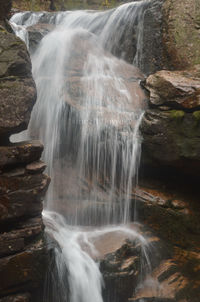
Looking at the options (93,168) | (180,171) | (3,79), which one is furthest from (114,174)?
(3,79)

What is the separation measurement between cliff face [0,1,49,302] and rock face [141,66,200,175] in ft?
9.19

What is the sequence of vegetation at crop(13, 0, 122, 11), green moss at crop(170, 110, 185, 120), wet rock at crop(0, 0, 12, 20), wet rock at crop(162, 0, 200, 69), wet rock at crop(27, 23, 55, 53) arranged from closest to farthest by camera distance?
wet rock at crop(0, 0, 12, 20), green moss at crop(170, 110, 185, 120), wet rock at crop(162, 0, 200, 69), wet rock at crop(27, 23, 55, 53), vegetation at crop(13, 0, 122, 11)

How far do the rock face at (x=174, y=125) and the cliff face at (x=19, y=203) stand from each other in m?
2.80

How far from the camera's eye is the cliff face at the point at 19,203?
13.1 ft

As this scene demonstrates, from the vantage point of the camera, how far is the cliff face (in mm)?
4000

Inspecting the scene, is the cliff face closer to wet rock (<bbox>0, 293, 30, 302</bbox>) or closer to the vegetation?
wet rock (<bbox>0, 293, 30, 302</bbox>)

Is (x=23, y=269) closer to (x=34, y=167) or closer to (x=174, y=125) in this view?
(x=34, y=167)

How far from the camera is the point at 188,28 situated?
7.91 meters

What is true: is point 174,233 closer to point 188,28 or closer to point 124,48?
point 188,28

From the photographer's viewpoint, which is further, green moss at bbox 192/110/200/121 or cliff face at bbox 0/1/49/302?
green moss at bbox 192/110/200/121

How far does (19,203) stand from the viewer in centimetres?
412

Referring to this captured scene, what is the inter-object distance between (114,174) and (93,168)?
50 cm

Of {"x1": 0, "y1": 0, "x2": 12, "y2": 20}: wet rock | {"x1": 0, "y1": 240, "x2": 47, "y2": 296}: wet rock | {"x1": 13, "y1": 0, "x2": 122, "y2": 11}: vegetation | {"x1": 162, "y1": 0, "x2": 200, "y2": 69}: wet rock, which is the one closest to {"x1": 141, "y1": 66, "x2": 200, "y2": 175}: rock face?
{"x1": 162, "y1": 0, "x2": 200, "y2": 69}: wet rock

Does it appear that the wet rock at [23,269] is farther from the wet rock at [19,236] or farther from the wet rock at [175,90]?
the wet rock at [175,90]
